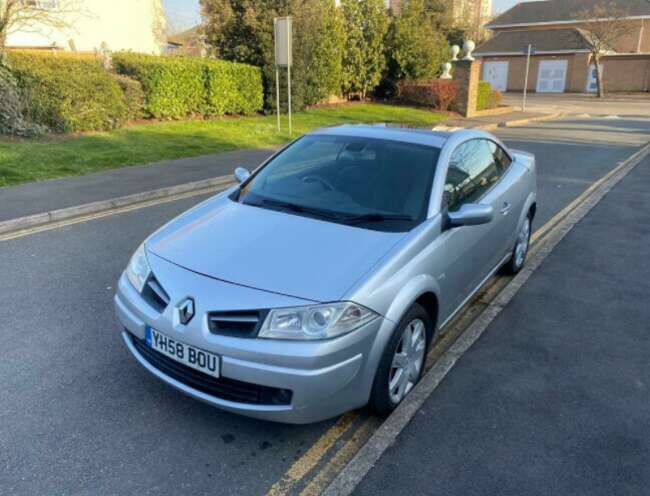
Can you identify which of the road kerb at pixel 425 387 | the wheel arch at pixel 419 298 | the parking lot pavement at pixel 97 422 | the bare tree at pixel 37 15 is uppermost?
the bare tree at pixel 37 15

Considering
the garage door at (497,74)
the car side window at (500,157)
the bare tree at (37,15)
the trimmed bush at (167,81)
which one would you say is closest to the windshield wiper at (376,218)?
the car side window at (500,157)

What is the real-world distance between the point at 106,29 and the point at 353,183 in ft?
77.8

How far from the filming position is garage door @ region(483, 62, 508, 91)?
53438mm

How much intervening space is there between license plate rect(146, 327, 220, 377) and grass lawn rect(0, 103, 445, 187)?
721 centimetres

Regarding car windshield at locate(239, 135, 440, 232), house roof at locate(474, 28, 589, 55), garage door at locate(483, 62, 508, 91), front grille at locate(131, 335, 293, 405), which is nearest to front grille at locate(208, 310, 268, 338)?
front grille at locate(131, 335, 293, 405)

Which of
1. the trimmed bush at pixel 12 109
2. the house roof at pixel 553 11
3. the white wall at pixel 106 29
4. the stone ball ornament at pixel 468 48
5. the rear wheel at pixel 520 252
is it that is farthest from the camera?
the house roof at pixel 553 11

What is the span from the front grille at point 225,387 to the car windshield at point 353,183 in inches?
48.0

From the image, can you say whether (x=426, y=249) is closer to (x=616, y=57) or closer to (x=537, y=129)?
(x=537, y=129)

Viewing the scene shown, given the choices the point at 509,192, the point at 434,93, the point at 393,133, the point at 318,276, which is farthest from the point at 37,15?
the point at 318,276

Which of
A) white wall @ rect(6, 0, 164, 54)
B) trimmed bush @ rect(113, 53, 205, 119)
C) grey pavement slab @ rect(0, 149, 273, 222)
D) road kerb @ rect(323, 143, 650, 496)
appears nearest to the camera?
road kerb @ rect(323, 143, 650, 496)

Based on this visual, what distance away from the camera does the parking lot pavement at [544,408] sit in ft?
8.82

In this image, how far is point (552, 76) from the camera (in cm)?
5078

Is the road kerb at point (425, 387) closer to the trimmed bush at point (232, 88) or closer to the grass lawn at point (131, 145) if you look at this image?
the grass lawn at point (131, 145)

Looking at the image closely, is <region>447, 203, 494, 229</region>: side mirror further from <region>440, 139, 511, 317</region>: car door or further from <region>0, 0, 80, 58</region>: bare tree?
<region>0, 0, 80, 58</region>: bare tree
